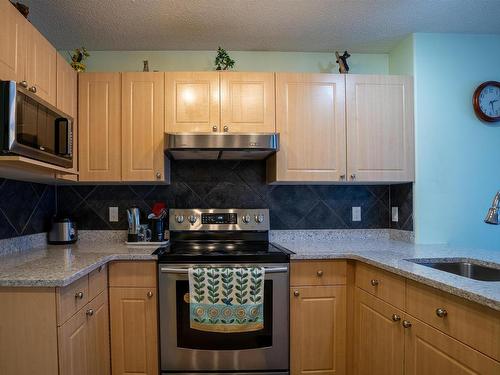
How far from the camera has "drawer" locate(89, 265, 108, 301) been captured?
1.76 meters

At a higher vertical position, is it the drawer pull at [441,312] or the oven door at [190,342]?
the drawer pull at [441,312]

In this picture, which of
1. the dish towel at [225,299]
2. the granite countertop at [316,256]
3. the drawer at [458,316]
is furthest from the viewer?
the dish towel at [225,299]

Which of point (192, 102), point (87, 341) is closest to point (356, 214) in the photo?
point (192, 102)

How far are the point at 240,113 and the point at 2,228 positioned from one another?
5.35ft

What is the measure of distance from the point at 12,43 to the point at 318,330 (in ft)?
7.40

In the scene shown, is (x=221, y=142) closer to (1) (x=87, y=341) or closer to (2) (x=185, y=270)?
(2) (x=185, y=270)

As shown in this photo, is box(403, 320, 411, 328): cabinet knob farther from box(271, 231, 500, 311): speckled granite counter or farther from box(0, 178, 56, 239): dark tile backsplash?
box(0, 178, 56, 239): dark tile backsplash

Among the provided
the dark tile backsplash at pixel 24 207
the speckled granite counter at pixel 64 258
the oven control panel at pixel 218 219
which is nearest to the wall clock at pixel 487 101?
the oven control panel at pixel 218 219

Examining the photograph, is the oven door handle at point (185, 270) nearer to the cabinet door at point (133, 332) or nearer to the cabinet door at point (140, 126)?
the cabinet door at point (133, 332)

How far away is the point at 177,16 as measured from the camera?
6.97 ft

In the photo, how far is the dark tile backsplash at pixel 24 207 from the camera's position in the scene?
1.99 metres

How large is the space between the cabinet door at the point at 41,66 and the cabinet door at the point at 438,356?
214cm

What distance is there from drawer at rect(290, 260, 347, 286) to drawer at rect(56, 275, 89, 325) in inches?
46.1

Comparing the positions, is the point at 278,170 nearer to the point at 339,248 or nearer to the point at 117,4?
the point at 339,248
